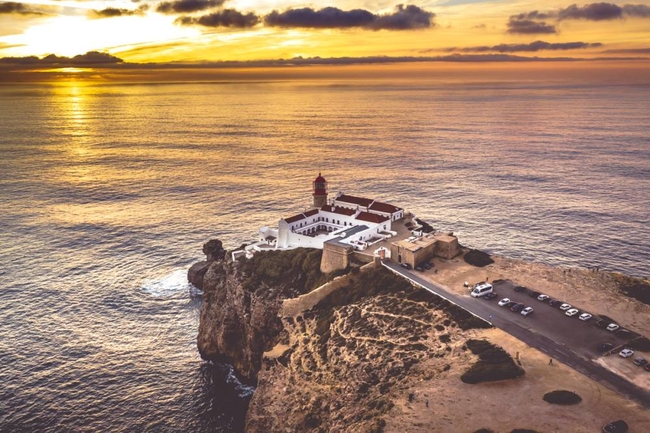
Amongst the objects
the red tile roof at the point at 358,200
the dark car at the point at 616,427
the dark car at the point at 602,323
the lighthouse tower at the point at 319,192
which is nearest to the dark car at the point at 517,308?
the dark car at the point at 602,323

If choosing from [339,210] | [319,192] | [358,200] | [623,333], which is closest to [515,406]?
[623,333]

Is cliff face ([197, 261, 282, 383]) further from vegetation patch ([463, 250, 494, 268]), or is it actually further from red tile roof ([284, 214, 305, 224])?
vegetation patch ([463, 250, 494, 268])

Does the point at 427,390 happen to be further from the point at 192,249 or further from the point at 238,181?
the point at 238,181

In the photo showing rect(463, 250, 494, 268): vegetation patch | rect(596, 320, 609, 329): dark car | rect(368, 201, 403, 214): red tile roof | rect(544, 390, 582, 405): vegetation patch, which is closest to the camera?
rect(544, 390, 582, 405): vegetation patch

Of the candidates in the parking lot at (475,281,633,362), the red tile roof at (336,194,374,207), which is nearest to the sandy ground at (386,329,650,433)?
the parking lot at (475,281,633,362)

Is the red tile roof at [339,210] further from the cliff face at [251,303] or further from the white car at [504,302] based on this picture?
the white car at [504,302]
